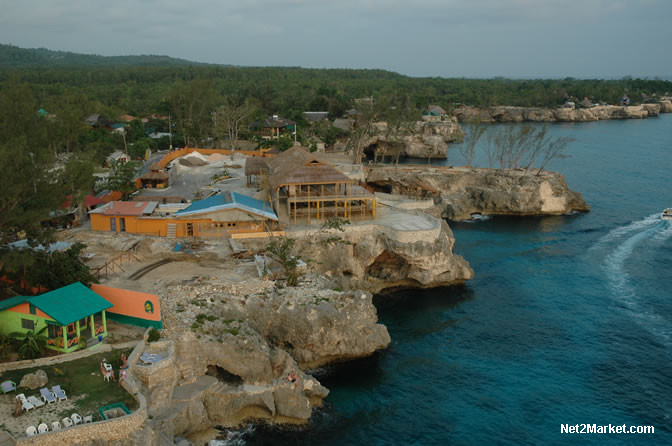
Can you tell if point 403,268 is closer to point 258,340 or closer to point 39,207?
point 258,340

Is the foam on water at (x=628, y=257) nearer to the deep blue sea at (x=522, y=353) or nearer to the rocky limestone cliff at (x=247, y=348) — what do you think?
the deep blue sea at (x=522, y=353)

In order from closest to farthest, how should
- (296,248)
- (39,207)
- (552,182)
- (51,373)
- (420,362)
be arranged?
(51,373) < (39,207) < (420,362) < (296,248) < (552,182)

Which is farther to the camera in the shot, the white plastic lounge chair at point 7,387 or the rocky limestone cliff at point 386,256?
the rocky limestone cliff at point 386,256

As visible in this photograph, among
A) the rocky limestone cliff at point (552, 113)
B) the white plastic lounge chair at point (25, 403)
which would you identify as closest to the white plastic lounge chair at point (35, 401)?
the white plastic lounge chair at point (25, 403)

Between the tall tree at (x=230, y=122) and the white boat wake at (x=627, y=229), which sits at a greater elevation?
the tall tree at (x=230, y=122)

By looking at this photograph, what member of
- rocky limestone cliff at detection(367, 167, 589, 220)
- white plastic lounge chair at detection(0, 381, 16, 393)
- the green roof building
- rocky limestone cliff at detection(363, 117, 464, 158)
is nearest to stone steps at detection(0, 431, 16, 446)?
white plastic lounge chair at detection(0, 381, 16, 393)

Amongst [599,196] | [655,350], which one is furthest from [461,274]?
[599,196]
